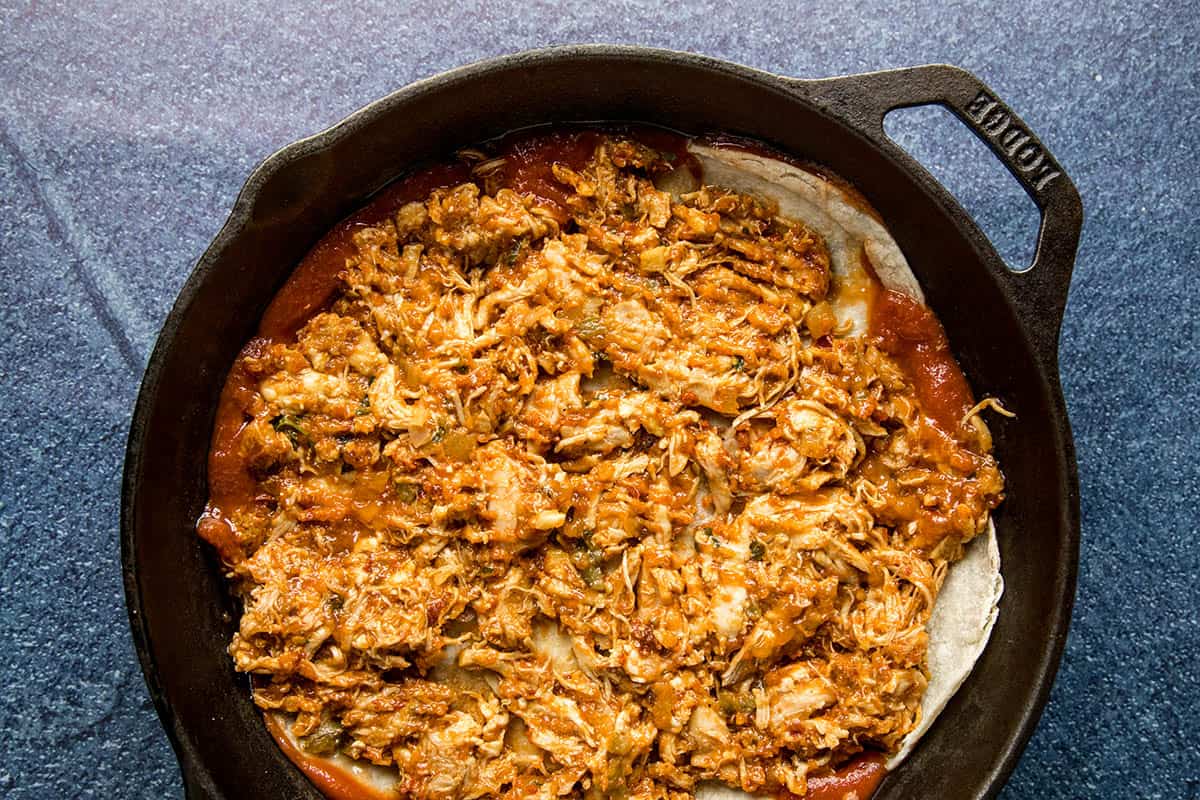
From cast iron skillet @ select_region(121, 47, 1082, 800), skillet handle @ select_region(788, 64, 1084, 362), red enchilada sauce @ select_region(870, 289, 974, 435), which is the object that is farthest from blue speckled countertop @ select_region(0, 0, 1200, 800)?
skillet handle @ select_region(788, 64, 1084, 362)

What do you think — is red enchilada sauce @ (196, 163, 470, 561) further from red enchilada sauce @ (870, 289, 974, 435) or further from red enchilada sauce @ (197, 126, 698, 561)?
red enchilada sauce @ (870, 289, 974, 435)

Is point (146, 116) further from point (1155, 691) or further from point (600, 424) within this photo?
point (1155, 691)

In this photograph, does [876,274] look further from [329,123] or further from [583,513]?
[329,123]

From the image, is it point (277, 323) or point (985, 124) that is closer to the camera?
point (985, 124)

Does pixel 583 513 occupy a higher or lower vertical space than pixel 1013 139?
lower

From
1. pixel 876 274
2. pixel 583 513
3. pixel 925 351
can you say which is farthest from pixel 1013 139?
pixel 583 513

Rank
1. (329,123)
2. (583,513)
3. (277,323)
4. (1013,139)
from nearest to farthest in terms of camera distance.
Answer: (1013,139) → (583,513) → (277,323) → (329,123)

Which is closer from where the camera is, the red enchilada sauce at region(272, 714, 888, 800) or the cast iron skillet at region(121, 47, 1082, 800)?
the cast iron skillet at region(121, 47, 1082, 800)
